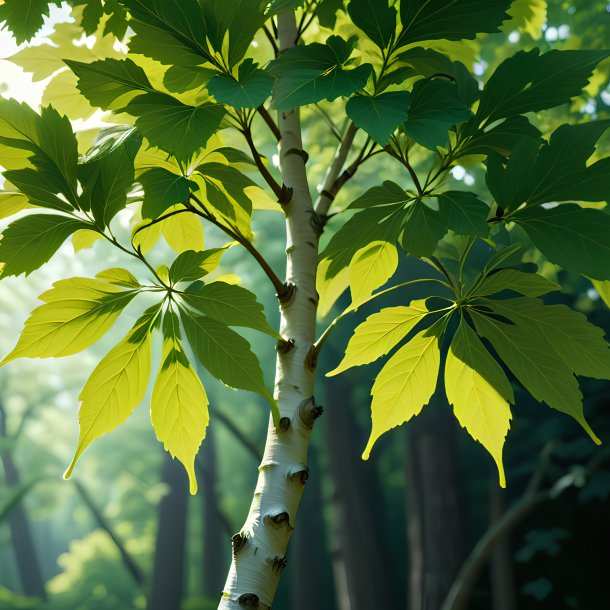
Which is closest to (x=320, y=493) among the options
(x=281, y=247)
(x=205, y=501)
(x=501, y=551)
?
(x=205, y=501)

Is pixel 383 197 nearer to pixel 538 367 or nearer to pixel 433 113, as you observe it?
pixel 433 113

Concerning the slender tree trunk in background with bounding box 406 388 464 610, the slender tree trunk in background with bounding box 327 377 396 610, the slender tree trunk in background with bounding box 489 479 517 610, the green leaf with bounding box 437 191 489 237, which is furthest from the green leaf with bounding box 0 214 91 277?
the slender tree trunk in background with bounding box 327 377 396 610

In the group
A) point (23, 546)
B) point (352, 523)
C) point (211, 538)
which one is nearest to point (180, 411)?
point (352, 523)

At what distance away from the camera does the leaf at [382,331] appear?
66cm

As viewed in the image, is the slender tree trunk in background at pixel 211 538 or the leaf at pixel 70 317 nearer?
the leaf at pixel 70 317

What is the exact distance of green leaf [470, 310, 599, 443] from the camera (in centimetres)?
62

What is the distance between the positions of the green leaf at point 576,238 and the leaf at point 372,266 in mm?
143

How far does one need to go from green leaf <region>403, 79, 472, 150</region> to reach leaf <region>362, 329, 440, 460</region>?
0.72ft

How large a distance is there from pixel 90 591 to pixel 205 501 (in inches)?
94.7

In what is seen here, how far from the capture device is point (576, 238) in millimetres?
557

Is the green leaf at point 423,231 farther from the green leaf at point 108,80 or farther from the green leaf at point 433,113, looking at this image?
the green leaf at point 108,80

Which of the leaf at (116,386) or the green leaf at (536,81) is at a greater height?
the green leaf at (536,81)

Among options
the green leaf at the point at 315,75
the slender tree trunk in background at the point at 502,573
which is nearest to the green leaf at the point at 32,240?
the green leaf at the point at 315,75

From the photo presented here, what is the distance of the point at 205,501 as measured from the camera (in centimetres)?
955
